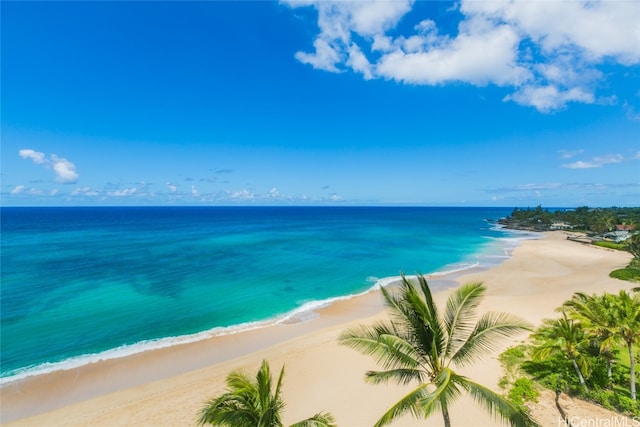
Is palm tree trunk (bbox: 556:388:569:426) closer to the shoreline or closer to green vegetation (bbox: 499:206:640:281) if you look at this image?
the shoreline

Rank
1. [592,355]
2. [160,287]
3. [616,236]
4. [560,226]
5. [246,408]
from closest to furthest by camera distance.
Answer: [246,408]
[592,355]
[160,287]
[616,236]
[560,226]

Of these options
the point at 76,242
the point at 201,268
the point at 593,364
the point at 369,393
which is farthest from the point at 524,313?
the point at 76,242

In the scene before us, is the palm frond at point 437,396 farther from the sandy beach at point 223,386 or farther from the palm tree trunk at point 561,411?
the palm tree trunk at point 561,411

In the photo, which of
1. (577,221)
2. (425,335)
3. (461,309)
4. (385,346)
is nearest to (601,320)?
(461,309)

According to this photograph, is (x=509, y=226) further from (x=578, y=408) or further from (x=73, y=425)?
(x=73, y=425)

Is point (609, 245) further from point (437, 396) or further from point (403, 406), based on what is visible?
point (437, 396)

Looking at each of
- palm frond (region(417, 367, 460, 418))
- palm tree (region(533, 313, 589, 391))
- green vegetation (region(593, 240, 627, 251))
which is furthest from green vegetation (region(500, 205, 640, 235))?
palm frond (region(417, 367, 460, 418))
